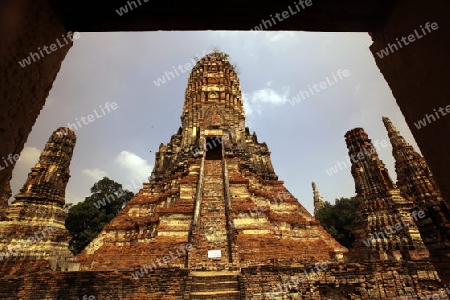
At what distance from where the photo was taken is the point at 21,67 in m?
1.36

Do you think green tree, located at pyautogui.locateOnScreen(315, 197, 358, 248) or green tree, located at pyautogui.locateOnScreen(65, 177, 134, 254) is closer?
green tree, located at pyautogui.locateOnScreen(65, 177, 134, 254)

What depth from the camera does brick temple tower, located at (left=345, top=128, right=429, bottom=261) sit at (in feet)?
33.2

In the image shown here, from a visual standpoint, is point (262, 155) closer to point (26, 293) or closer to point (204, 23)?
point (26, 293)

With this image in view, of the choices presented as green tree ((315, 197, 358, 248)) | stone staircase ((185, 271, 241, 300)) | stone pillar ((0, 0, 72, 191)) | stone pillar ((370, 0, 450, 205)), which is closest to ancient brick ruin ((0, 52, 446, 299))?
stone staircase ((185, 271, 241, 300))

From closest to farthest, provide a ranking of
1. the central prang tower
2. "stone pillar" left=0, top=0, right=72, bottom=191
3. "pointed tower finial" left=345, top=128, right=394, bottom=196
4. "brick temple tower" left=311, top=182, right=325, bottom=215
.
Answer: "stone pillar" left=0, top=0, right=72, bottom=191 → the central prang tower → "pointed tower finial" left=345, top=128, right=394, bottom=196 → "brick temple tower" left=311, top=182, right=325, bottom=215

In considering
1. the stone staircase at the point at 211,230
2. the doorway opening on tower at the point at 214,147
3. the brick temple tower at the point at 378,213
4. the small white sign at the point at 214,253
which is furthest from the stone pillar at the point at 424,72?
the doorway opening on tower at the point at 214,147

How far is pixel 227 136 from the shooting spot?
785 inches

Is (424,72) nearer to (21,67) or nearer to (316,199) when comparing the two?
(21,67)

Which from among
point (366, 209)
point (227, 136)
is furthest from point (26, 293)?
point (227, 136)

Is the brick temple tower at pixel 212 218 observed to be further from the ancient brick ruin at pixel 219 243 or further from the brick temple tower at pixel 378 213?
the brick temple tower at pixel 378 213

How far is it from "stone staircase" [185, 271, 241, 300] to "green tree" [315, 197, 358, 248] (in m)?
29.3

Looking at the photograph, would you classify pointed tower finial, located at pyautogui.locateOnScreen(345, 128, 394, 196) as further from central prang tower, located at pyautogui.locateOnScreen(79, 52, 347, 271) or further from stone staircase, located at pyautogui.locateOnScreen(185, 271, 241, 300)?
stone staircase, located at pyautogui.locateOnScreen(185, 271, 241, 300)

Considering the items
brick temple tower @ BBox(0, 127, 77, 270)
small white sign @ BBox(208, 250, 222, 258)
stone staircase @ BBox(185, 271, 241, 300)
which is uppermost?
brick temple tower @ BBox(0, 127, 77, 270)

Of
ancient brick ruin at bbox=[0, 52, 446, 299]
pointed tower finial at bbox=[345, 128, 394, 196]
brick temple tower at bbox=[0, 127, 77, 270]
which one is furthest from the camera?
pointed tower finial at bbox=[345, 128, 394, 196]
